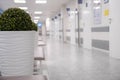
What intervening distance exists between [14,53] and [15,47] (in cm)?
7

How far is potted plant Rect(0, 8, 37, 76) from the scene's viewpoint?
238 centimetres

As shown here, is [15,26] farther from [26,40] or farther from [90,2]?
[90,2]

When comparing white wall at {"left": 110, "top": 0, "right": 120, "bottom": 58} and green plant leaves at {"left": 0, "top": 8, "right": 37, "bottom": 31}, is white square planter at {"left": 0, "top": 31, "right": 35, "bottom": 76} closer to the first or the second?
green plant leaves at {"left": 0, "top": 8, "right": 37, "bottom": 31}

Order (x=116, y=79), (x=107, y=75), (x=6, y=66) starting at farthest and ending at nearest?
(x=107, y=75) → (x=116, y=79) → (x=6, y=66)

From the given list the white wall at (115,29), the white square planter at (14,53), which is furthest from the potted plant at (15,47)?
the white wall at (115,29)

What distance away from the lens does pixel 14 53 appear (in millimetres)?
2412

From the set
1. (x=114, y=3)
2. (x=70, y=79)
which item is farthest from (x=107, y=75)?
(x=114, y=3)

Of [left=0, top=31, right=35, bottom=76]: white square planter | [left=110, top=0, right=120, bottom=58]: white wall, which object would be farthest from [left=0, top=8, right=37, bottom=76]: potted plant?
[left=110, top=0, right=120, bottom=58]: white wall

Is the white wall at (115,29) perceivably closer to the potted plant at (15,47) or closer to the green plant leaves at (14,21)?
the green plant leaves at (14,21)

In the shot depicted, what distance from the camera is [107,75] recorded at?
166 inches

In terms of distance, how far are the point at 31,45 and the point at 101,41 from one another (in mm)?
6567

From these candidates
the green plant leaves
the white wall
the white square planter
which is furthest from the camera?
→ the white wall

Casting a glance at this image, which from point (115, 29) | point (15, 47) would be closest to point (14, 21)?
point (15, 47)

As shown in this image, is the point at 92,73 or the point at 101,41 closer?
the point at 92,73
